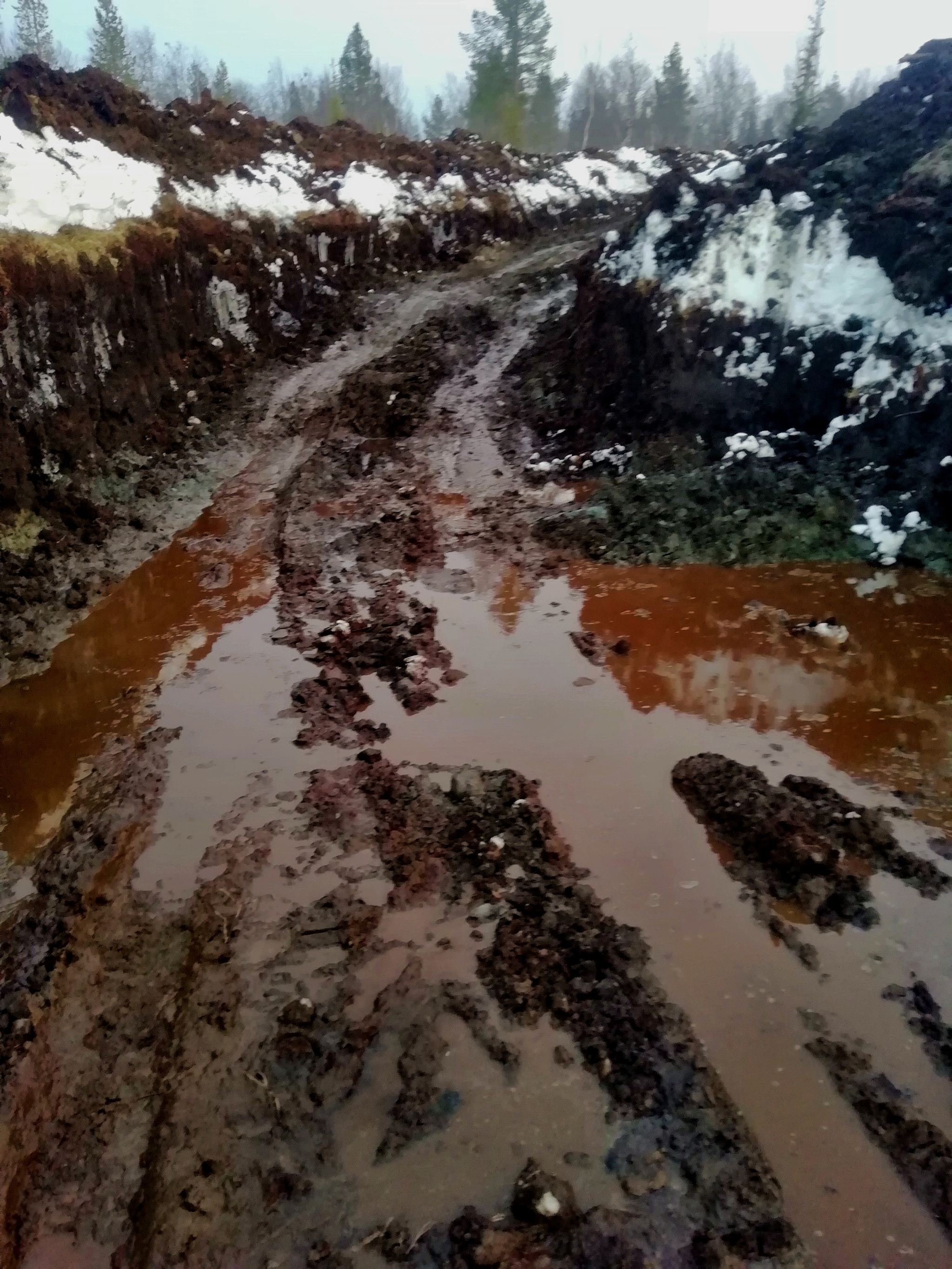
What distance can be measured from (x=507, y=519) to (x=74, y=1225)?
9245 mm

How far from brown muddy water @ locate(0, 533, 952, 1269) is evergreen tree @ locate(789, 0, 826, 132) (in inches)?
1458

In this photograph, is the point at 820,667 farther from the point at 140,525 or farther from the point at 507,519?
the point at 140,525

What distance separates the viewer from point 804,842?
5.81m

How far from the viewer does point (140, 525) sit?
11250 mm

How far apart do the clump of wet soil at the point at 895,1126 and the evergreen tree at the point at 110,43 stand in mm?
48930

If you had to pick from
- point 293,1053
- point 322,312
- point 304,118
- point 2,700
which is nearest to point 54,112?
point 322,312

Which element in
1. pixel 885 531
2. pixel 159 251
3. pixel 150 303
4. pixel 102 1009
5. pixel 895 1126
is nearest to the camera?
pixel 895 1126

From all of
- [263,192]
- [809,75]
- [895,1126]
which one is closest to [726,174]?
[263,192]

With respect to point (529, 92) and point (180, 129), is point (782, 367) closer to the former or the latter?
point (180, 129)

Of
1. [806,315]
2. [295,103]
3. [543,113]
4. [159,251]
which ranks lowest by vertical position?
[806,315]

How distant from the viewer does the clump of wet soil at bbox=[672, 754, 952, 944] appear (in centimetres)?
550

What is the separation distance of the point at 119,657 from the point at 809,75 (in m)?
43.7

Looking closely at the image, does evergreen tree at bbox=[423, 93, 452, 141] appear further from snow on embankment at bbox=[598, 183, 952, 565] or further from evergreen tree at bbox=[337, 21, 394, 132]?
snow on embankment at bbox=[598, 183, 952, 565]

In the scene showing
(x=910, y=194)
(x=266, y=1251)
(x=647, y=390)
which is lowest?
(x=266, y=1251)
